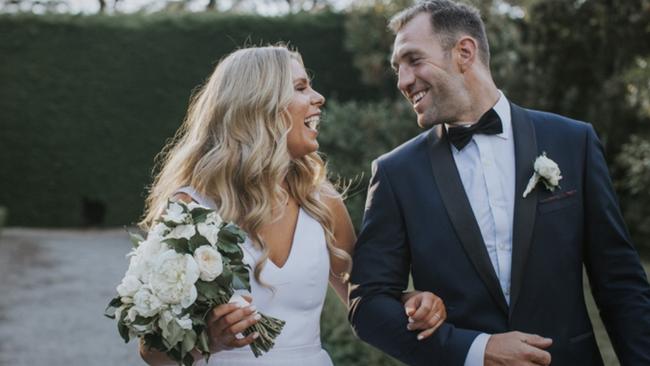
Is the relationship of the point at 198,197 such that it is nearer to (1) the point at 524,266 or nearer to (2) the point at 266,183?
(2) the point at 266,183

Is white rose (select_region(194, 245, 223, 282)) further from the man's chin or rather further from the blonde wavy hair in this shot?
the man's chin

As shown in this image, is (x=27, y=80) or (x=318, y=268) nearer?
(x=318, y=268)

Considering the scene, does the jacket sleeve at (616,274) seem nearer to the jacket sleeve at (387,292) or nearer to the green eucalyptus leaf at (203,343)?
the jacket sleeve at (387,292)

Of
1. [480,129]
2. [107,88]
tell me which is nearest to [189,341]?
[480,129]

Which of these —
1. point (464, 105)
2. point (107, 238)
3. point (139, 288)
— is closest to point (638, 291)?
point (464, 105)

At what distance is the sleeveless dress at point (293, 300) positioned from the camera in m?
3.07

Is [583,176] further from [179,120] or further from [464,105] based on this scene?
[179,120]

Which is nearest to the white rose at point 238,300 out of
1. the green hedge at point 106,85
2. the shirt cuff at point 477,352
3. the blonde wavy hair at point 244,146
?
the blonde wavy hair at point 244,146

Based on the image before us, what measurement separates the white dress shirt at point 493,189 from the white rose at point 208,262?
773mm

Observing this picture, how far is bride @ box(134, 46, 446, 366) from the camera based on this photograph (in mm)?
3102

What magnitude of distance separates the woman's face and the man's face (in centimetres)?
41

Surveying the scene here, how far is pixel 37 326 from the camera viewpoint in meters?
7.96

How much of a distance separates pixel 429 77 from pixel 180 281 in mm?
1029

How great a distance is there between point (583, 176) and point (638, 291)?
1.26 ft
